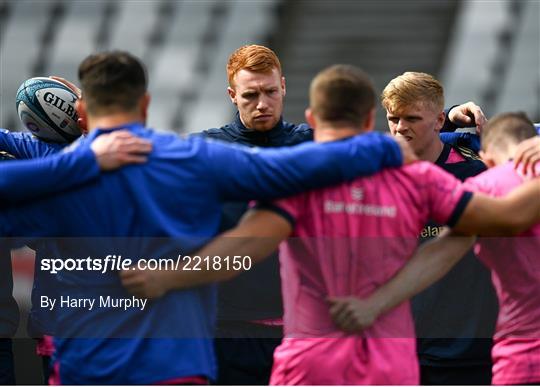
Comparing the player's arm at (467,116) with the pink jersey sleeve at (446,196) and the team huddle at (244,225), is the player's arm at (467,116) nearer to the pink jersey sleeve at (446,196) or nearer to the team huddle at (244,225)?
the team huddle at (244,225)

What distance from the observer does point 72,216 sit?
421cm

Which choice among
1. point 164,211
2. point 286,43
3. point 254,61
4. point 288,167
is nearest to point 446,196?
point 288,167

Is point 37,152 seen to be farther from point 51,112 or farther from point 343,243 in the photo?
point 343,243

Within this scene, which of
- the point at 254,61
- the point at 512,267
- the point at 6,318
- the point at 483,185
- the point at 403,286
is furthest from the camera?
the point at 254,61

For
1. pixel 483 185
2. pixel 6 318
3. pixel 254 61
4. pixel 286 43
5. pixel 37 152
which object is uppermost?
pixel 286 43

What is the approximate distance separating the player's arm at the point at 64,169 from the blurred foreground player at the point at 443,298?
254 cm

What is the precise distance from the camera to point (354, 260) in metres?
4.20

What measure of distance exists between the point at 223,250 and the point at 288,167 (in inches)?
16.0

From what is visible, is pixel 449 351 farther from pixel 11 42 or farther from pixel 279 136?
pixel 11 42

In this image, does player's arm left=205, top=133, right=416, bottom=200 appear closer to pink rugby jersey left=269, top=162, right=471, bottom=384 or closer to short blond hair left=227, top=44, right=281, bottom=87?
pink rugby jersey left=269, top=162, right=471, bottom=384

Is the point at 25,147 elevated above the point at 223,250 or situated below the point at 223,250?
above

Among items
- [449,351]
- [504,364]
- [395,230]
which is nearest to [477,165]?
[449,351]

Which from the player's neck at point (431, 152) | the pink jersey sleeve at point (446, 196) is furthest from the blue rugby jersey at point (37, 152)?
the pink jersey sleeve at point (446, 196)

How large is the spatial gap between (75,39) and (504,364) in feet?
54.1
